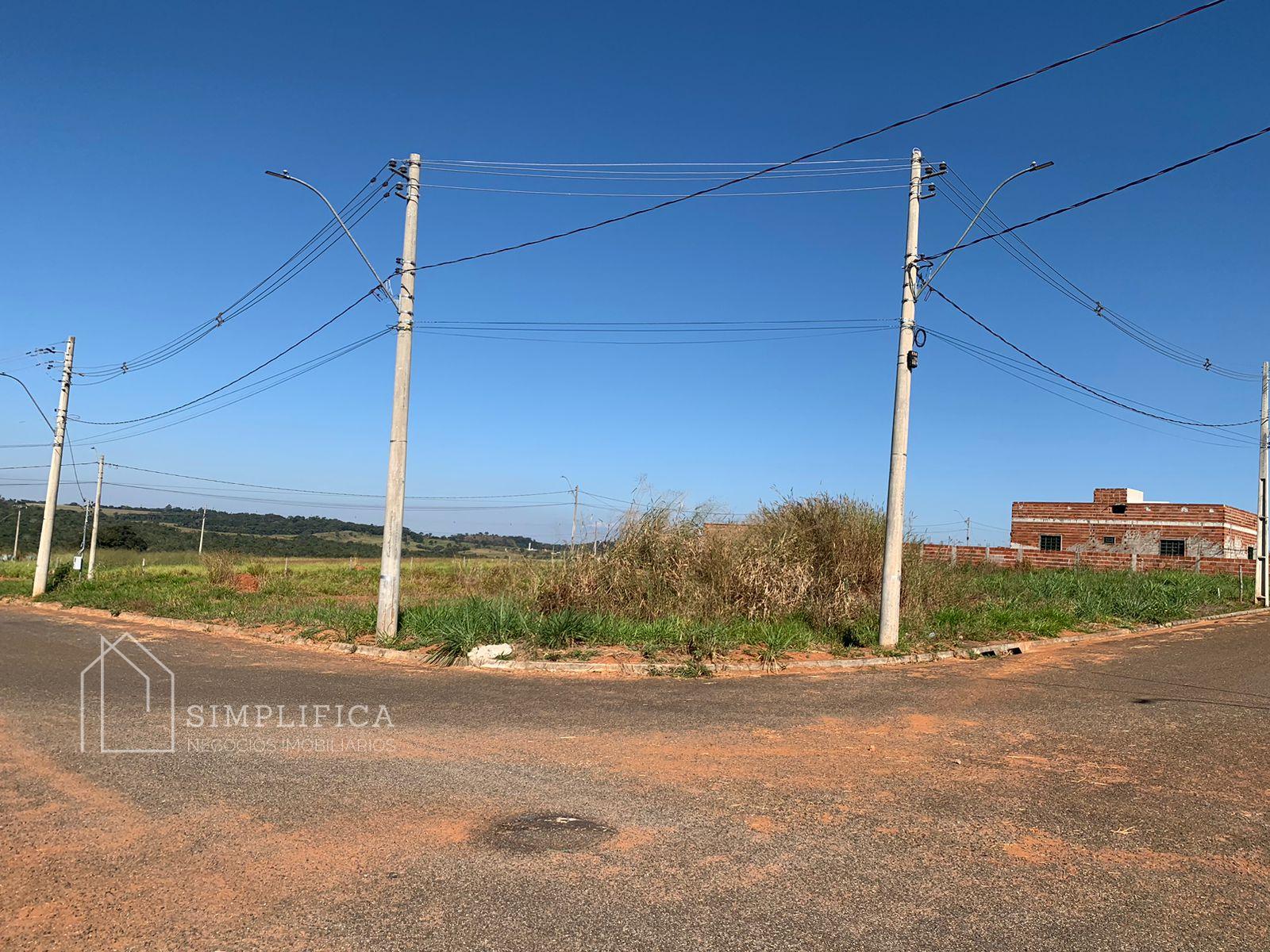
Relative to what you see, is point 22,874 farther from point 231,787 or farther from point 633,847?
point 633,847

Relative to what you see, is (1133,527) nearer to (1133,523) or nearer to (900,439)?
(1133,523)

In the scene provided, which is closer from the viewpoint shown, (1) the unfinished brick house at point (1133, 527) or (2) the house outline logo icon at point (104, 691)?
(2) the house outline logo icon at point (104, 691)

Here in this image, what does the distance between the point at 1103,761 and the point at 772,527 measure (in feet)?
33.0

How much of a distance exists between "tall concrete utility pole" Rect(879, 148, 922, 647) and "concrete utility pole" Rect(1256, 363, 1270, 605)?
20.5 m

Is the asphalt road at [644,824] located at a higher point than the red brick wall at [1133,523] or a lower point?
lower

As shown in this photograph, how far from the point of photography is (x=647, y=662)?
38.9 feet

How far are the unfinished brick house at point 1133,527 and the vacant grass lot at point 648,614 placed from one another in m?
24.6

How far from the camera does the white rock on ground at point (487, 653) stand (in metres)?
12.1

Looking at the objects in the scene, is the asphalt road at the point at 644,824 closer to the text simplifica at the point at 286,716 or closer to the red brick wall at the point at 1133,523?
the text simplifica at the point at 286,716

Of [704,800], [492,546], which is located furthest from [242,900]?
[492,546]

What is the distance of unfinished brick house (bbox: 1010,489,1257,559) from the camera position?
49.1m

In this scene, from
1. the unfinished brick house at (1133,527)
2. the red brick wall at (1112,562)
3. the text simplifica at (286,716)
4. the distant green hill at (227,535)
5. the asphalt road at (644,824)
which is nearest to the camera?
the asphalt road at (644,824)

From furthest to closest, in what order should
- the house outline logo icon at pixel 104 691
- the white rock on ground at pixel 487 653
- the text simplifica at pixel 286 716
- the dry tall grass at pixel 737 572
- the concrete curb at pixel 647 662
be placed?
the dry tall grass at pixel 737 572
the white rock on ground at pixel 487 653
the concrete curb at pixel 647 662
the text simplifica at pixel 286 716
the house outline logo icon at pixel 104 691

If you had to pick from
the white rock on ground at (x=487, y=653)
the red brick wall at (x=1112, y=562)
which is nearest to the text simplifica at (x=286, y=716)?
the white rock on ground at (x=487, y=653)
